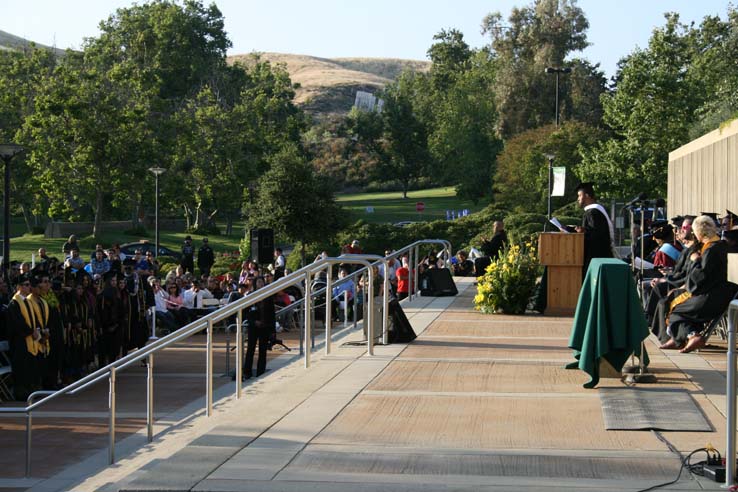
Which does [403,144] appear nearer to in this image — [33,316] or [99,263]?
[99,263]

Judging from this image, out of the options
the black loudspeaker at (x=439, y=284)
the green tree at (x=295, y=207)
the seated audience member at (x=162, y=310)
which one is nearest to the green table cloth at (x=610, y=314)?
the black loudspeaker at (x=439, y=284)

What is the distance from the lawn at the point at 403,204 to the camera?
81.1 meters

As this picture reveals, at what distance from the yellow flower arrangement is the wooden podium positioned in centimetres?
41

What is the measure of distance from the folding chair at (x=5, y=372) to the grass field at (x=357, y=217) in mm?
33687

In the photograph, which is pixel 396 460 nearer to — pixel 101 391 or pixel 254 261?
pixel 101 391

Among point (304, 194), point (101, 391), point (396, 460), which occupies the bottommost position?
point (101, 391)

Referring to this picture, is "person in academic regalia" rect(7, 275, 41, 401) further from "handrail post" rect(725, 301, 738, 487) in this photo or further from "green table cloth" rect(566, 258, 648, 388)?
"handrail post" rect(725, 301, 738, 487)

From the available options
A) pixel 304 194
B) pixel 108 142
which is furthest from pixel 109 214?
pixel 304 194

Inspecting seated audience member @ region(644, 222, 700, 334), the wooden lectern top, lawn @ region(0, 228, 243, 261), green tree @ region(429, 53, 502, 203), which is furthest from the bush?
seated audience member @ region(644, 222, 700, 334)

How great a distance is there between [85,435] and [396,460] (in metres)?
6.84

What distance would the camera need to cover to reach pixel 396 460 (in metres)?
7.02

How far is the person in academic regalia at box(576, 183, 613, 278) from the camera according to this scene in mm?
13055

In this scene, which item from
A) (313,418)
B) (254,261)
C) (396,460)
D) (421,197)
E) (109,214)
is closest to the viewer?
(396,460)

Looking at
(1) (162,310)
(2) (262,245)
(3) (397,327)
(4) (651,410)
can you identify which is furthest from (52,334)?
(2) (262,245)
